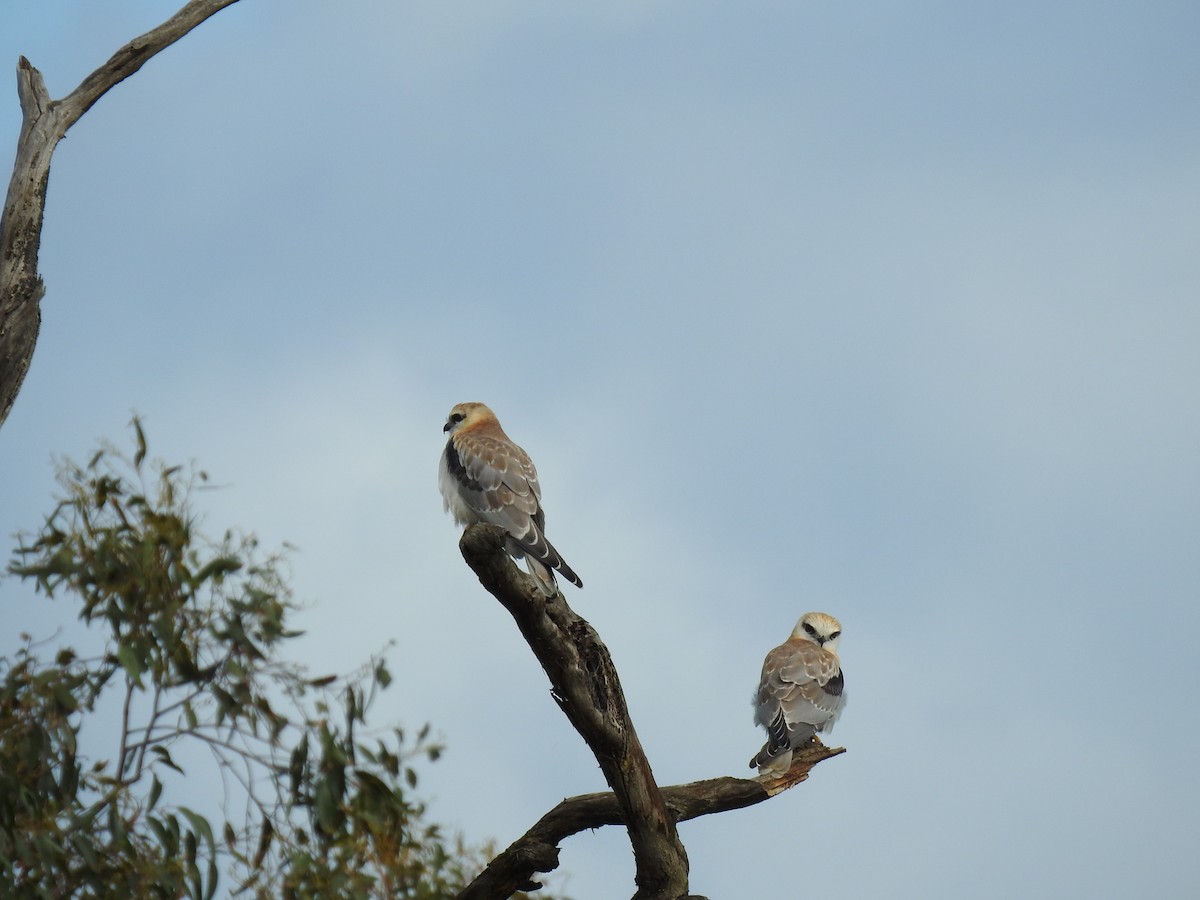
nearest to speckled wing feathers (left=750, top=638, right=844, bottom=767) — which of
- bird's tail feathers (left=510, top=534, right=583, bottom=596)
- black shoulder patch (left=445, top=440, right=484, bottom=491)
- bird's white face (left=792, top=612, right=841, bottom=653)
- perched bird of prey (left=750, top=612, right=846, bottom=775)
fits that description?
perched bird of prey (left=750, top=612, right=846, bottom=775)

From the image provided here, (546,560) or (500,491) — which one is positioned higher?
(500,491)

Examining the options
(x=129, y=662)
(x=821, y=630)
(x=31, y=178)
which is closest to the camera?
(x=129, y=662)

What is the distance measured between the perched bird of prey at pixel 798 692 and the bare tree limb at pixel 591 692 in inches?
44.0

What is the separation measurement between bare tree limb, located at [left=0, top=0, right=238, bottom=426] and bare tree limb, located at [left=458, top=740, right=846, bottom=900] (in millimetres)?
3045

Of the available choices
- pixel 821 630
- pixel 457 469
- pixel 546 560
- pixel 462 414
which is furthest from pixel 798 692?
pixel 462 414

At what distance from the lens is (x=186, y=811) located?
410 centimetres

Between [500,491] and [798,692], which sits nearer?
[500,491]

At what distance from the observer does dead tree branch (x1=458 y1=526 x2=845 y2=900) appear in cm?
451

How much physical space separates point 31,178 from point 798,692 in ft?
15.3

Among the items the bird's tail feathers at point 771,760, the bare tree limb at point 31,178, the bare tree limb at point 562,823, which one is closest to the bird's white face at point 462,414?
the bare tree limb at point 31,178

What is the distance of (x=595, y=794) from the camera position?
512 centimetres

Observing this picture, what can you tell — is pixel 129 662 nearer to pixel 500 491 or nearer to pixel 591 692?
pixel 591 692

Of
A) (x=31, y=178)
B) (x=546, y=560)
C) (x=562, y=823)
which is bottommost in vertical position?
(x=562, y=823)

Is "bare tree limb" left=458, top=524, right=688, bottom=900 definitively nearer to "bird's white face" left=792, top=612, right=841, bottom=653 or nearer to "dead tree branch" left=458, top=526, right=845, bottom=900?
"dead tree branch" left=458, top=526, right=845, bottom=900
